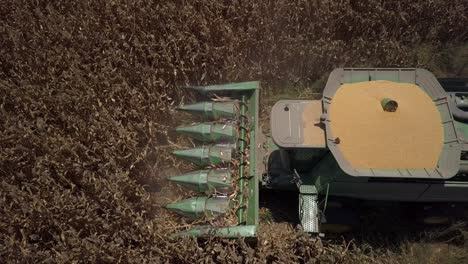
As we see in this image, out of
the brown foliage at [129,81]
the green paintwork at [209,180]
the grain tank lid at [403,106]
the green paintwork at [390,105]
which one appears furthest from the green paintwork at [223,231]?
the green paintwork at [390,105]

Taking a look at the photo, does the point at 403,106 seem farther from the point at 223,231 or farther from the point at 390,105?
the point at 223,231

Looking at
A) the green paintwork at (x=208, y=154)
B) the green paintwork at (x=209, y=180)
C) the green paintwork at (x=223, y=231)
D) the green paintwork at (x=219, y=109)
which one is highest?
the green paintwork at (x=219, y=109)

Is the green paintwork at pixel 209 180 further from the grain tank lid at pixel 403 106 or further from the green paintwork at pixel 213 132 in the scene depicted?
the grain tank lid at pixel 403 106

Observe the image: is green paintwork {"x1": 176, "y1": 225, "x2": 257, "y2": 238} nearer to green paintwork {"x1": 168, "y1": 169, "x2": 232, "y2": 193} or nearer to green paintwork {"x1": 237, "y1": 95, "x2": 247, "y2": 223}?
green paintwork {"x1": 237, "y1": 95, "x2": 247, "y2": 223}

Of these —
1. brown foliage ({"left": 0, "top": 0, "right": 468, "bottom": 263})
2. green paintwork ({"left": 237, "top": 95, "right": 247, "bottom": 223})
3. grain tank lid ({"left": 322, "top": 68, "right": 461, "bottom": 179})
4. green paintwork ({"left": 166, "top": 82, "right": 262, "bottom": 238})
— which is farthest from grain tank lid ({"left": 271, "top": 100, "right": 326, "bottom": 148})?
brown foliage ({"left": 0, "top": 0, "right": 468, "bottom": 263})

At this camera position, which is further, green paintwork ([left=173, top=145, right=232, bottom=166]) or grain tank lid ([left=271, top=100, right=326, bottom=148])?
green paintwork ([left=173, top=145, right=232, bottom=166])

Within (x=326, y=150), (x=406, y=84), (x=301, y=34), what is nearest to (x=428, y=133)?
(x=406, y=84)

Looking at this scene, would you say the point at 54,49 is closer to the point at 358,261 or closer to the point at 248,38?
the point at 248,38
